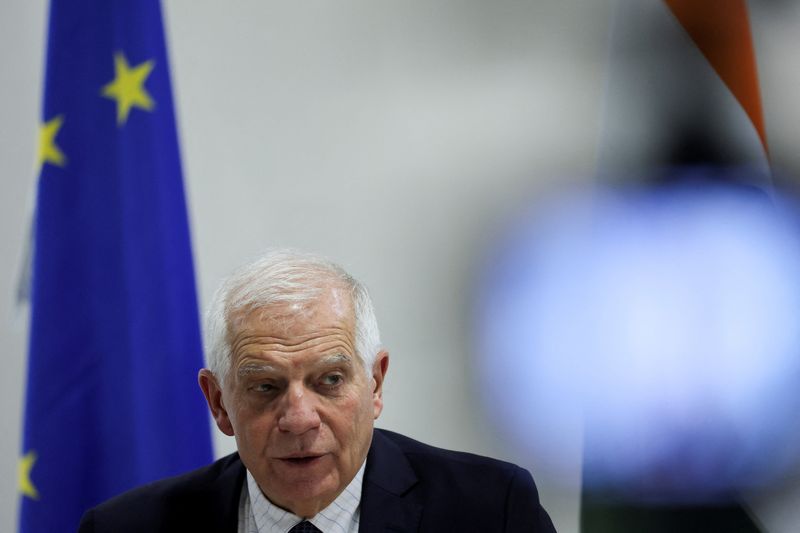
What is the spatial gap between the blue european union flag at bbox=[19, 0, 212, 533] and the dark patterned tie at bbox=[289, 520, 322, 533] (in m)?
0.95

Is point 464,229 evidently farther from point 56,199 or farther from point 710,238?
point 56,199

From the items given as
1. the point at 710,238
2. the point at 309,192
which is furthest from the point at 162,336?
the point at 710,238

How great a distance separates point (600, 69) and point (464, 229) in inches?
24.7

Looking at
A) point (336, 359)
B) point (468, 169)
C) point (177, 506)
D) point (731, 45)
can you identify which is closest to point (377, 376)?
point (336, 359)

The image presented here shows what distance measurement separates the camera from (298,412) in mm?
1657

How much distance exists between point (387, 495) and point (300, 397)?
1.00 ft

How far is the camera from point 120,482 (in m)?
2.59

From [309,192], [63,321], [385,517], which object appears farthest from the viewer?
[309,192]

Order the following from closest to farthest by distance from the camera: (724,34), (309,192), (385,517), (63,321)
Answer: (385,517), (63,321), (724,34), (309,192)

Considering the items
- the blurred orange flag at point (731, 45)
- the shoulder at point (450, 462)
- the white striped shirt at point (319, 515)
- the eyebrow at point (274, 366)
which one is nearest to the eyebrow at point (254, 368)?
the eyebrow at point (274, 366)

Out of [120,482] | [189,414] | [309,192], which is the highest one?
[309,192]

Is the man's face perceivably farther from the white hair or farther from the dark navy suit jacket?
the dark navy suit jacket

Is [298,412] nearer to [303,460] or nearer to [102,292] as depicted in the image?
[303,460]

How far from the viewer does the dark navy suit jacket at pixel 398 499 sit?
1821 millimetres
